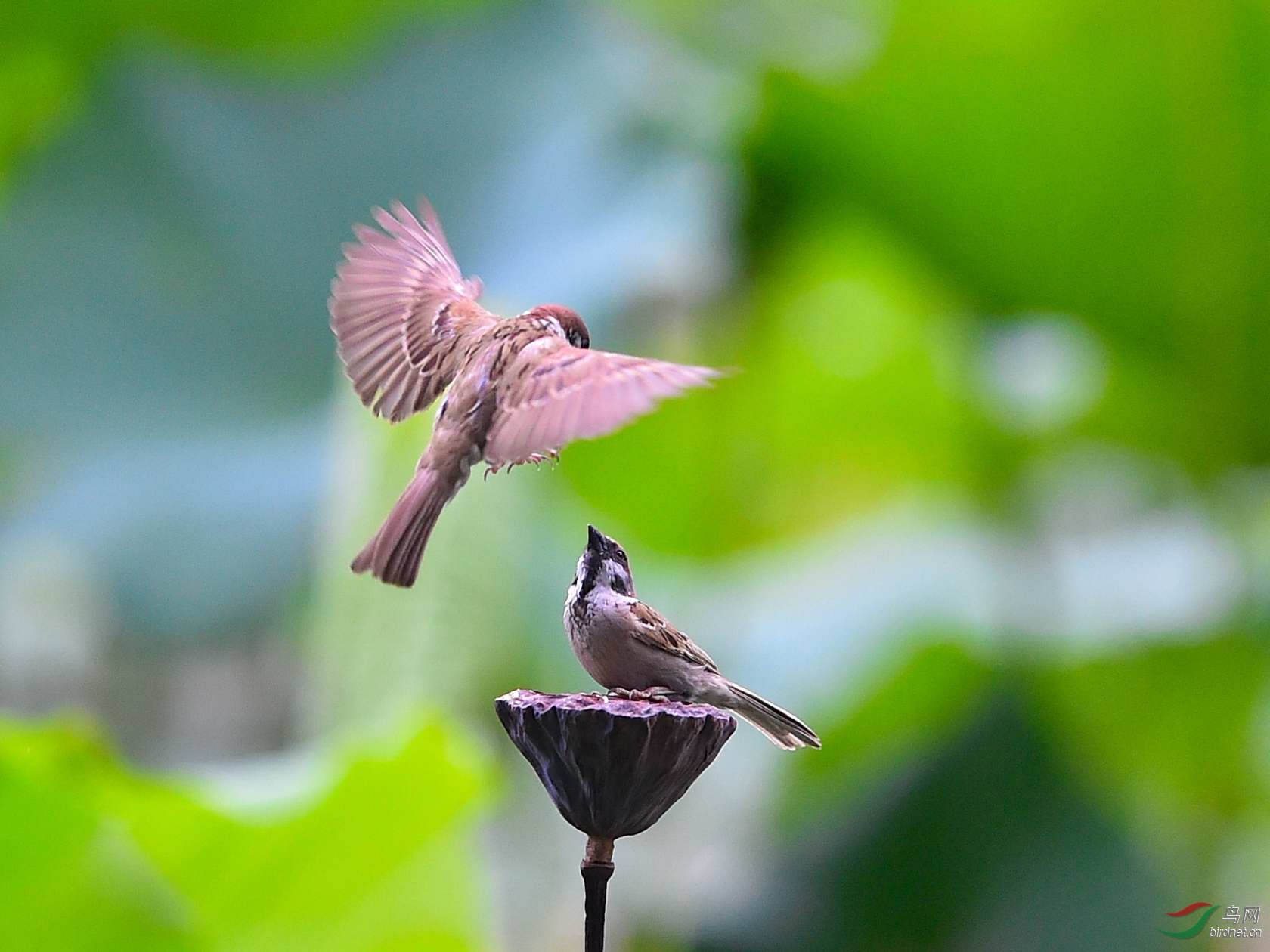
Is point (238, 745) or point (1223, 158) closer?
point (1223, 158)

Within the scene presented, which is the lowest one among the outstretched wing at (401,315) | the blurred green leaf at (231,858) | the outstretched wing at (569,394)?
the blurred green leaf at (231,858)

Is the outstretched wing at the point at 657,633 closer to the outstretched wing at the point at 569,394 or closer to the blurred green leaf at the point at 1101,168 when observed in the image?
the outstretched wing at the point at 569,394

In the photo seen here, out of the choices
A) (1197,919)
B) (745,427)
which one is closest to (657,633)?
(1197,919)

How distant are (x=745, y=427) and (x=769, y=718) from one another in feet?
4.78

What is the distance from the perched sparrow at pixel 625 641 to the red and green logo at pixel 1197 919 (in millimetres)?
1093

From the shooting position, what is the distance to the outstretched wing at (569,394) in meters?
0.64

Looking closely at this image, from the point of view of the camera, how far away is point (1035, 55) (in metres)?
2.09

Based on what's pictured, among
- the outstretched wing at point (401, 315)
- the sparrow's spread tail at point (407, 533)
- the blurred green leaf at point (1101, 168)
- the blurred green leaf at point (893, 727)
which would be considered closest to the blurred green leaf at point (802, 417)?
the blurred green leaf at point (1101, 168)

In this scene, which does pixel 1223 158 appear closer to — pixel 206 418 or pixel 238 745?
pixel 206 418

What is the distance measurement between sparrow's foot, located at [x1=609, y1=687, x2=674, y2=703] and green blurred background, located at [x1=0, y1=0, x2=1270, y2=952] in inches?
29.8

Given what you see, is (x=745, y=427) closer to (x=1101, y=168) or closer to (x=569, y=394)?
(x=1101, y=168)

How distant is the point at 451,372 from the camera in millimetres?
833

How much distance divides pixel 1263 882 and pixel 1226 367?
94cm

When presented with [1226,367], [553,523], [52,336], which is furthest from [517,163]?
[1226,367]
